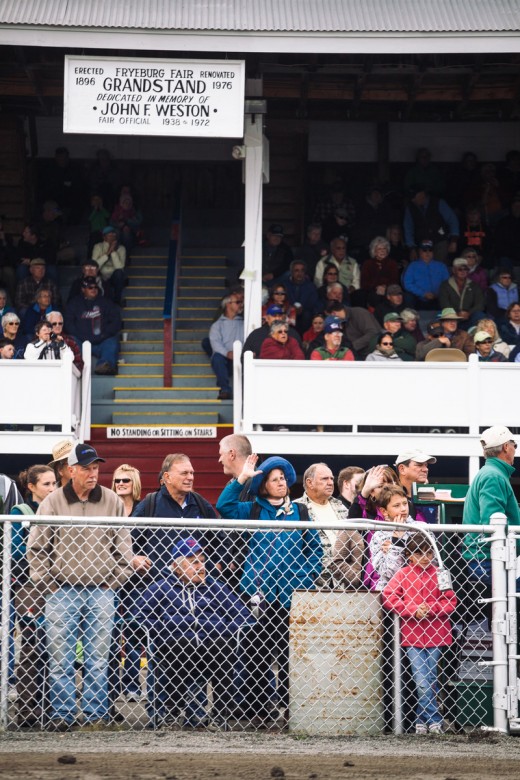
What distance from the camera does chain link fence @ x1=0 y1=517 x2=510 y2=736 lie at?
23.4 feet

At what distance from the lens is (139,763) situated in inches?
247

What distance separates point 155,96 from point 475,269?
5243mm

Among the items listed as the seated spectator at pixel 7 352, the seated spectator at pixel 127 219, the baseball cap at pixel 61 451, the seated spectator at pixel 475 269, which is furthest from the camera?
the seated spectator at pixel 127 219

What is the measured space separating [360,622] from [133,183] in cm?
1424

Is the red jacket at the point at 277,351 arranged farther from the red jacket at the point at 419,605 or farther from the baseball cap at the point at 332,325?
the red jacket at the point at 419,605

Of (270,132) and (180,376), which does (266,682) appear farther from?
(270,132)

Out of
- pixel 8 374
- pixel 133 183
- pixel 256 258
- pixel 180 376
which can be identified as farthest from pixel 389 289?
pixel 133 183

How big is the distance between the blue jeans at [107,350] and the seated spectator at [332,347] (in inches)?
121

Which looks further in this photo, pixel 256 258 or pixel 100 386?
pixel 100 386

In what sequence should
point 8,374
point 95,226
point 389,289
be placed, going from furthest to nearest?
point 95,226 → point 389,289 → point 8,374

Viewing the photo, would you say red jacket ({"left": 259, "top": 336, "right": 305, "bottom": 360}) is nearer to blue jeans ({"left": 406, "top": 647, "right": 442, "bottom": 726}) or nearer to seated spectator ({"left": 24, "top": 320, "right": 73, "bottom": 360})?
seated spectator ({"left": 24, "top": 320, "right": 73, "bottom": 360})

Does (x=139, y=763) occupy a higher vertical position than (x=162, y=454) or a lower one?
lower

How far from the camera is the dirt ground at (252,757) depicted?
20.0 feet

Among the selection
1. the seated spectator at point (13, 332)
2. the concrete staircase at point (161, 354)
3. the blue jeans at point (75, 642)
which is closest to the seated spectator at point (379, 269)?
the concrete staircase at point (161, 354)
